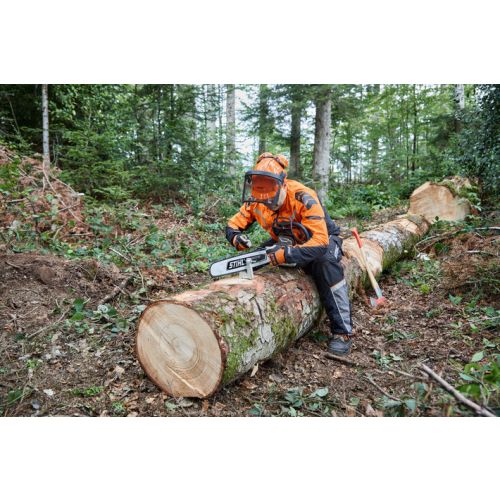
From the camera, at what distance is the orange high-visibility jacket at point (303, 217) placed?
9.70 feet

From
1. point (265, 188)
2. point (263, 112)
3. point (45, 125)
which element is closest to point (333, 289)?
point (265, 188)

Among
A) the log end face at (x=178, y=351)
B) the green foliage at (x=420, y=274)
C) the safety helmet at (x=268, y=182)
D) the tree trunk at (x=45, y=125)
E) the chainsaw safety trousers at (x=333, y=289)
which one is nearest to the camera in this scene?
the log end face at (x=178, y=351)

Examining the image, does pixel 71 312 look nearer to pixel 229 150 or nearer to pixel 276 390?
pixel 276 390

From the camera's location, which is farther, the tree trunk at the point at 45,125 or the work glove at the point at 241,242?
the tree trunk at the point at 45,125

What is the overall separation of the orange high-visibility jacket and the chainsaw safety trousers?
0.69ft

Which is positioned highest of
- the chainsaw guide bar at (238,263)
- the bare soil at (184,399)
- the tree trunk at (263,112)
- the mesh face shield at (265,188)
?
the tree trunk at (263,112)

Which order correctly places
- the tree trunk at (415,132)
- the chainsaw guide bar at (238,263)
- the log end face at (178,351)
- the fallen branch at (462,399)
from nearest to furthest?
the fallen branch at (462,399) → the log end face at (178,351) → the chainsaw guide bar at (238,263) → the tree trunk at (415,132)

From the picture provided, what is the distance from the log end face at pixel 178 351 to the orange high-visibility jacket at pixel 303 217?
995 mm

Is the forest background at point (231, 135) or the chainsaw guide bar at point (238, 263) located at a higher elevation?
the forest background at point (231, 135)

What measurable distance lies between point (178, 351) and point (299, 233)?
145 centimetres

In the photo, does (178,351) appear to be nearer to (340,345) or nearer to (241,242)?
(241,242)

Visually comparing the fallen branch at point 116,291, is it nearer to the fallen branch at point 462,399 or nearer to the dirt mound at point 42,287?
the dirt mound at point 42,287

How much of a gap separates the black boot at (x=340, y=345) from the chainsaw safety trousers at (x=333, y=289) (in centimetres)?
4

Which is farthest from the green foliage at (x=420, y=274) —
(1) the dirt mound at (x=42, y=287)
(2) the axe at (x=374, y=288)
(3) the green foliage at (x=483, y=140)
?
(1) the dirt mound at (x=42, y=287)
